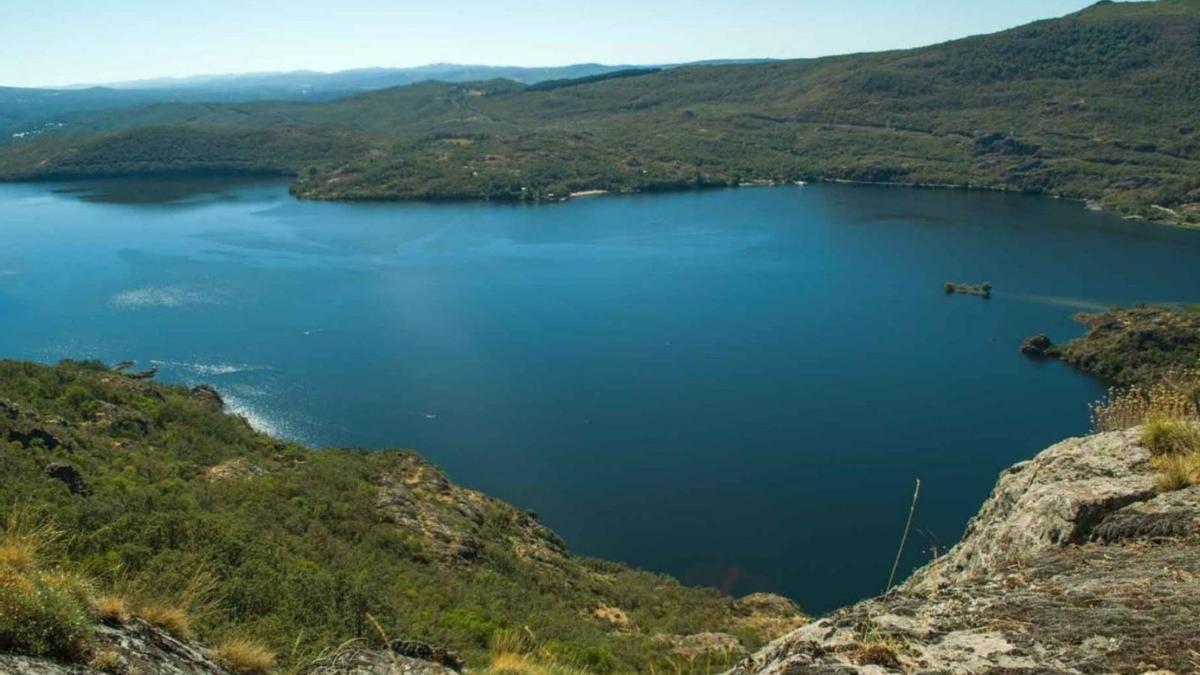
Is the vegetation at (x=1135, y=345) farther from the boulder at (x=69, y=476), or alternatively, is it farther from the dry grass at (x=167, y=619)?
the dry grass at (x=167, y=619)

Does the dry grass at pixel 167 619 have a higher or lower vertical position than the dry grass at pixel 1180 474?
lower

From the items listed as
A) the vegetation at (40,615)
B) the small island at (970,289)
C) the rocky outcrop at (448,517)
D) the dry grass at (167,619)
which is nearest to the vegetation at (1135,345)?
the small island at (970,289)

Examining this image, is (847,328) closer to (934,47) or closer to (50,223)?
(50,223)

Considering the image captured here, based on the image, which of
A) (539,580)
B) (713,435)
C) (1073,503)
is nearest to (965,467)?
(713,435)

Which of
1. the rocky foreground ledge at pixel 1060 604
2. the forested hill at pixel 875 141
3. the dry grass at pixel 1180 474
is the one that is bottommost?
the rocky foreground ledge at pixel 1060 604

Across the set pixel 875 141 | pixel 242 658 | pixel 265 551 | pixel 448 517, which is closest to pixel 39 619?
pixel 242 658

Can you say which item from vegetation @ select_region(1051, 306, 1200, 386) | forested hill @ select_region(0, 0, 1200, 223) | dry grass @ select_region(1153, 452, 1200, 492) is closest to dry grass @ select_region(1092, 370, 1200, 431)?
dry grass @ select_region(1153, 452, 1200, 492)

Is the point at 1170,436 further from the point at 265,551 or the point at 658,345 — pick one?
the point at 658,345
